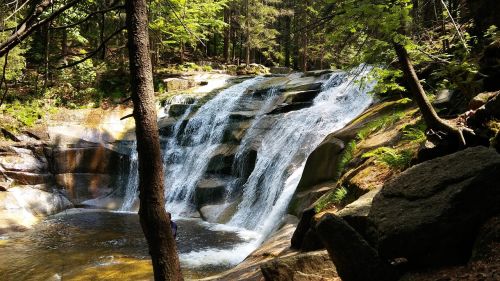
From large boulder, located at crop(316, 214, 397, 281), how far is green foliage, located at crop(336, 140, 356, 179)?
18.1 feet

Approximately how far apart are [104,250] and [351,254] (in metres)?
9.14

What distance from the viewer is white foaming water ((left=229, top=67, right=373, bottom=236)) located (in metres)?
13.5

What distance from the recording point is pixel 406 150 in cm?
736

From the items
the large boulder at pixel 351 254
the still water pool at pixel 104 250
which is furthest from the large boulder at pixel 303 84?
the large boulder at pixel 351 254

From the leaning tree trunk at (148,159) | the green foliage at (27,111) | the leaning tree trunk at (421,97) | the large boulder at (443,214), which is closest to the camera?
the large boulder at (443,214)

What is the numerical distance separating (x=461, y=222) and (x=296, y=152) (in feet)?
36.3

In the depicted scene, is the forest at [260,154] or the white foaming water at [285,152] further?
the white foaming water at [285,152]

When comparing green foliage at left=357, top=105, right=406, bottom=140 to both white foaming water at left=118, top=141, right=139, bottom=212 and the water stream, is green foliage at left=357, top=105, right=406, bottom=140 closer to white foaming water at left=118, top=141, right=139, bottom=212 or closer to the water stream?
the water stream

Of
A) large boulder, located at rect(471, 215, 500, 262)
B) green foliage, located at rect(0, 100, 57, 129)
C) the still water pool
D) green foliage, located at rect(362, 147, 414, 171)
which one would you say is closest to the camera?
large boulder, located at rect(471, 215, 500, 262)

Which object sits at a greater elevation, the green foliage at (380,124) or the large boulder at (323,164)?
the green foliage at (380,124)

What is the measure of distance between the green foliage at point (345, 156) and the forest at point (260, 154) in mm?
101

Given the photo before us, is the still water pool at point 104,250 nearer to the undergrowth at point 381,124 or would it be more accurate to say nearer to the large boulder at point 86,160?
the large boulder at point 86,160

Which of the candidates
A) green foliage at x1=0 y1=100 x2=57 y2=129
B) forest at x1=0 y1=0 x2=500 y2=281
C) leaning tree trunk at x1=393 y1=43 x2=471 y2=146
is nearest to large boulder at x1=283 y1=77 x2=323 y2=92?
forest at x1=0 y1=0 x2=500 y2=281

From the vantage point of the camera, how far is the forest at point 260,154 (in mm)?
4402
